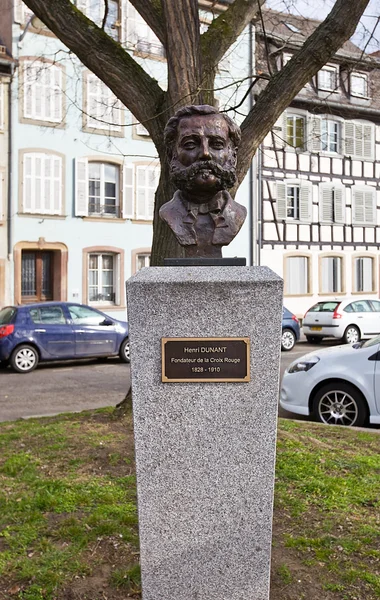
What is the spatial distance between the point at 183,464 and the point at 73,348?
10.6m

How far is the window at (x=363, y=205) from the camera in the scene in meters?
26.5

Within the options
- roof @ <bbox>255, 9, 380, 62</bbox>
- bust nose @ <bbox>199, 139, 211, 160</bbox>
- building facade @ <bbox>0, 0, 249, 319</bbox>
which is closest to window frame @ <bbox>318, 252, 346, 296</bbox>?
building facade @ <bbox>0, 0, 249, 319</bbox>

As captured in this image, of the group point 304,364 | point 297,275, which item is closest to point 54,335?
point 304,364

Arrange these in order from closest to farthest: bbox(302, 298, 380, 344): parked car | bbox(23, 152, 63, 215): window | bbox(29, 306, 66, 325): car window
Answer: bbox(29, 306, 66, 325): car window, bbox(302, 298, 380, 344): parked car, bbox(23, 152, 63, 215): window

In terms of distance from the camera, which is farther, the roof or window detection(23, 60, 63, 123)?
window detection(23, 60, 63, 123)

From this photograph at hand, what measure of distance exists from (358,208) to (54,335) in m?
17.0

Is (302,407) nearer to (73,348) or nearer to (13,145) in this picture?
(73,348)

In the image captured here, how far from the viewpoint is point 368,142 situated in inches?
1058

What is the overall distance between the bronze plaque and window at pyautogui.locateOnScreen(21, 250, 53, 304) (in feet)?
58.7

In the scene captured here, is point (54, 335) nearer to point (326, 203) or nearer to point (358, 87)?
point (326, 203)

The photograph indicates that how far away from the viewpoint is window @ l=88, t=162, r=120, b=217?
21484 millimetres

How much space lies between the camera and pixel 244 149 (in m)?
6.52

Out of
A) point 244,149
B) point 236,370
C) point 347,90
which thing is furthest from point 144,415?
point 347,90

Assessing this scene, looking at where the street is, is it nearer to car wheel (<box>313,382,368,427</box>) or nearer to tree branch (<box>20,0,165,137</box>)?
car wheel (<box>313,382,368,427</box>)
